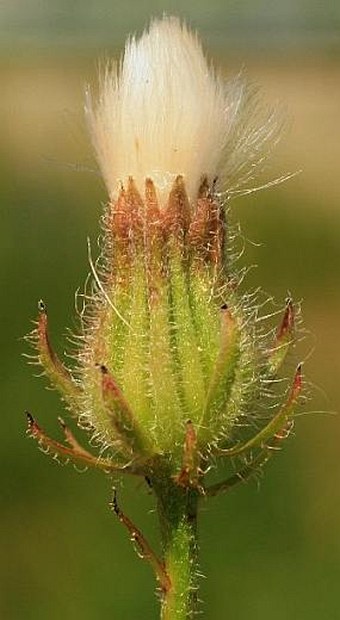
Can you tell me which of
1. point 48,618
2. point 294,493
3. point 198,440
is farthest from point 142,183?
point 294,493

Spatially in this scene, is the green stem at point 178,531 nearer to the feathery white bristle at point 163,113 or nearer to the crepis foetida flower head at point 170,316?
the crepis foetida flower head at point 170,316

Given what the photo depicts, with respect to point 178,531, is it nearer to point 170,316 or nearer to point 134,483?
point 170,316

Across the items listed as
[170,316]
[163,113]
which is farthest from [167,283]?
[163,113]

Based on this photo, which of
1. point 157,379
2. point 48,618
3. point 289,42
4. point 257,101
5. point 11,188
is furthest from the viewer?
point 289,42

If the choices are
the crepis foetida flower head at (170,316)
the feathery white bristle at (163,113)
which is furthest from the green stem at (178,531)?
the feathery white bristle at (163,113)

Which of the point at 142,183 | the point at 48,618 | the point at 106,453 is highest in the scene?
the point at 142,183

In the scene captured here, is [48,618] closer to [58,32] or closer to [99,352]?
[99,352]
